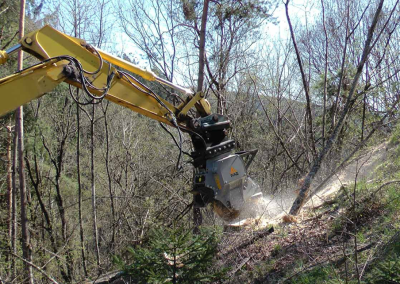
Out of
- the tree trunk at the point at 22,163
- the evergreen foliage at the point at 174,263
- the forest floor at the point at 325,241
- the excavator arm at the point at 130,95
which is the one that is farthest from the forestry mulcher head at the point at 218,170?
the tree trunk at the point at 22,163

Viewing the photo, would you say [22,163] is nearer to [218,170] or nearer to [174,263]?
[218,170]

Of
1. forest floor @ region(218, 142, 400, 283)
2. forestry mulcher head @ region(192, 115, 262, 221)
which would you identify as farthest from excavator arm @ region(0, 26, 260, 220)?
forest floor @ region(218, 142, 400, 283)

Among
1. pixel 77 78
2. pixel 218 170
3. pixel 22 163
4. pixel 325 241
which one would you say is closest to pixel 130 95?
pixel 77 78

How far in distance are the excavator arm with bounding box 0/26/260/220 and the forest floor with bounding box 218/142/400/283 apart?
0.64m

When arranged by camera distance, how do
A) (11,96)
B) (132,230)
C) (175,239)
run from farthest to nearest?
(132,230) < (175,239) < (11,96)

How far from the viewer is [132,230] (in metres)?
13.6

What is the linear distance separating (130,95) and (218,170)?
5.54 ft

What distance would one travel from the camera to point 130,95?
5512 mm

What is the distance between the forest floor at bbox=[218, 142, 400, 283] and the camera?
4.61 m

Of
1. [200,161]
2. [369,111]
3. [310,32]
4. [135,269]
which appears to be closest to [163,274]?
[135,269]

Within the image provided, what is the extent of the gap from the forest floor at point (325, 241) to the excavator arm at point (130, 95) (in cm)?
Result: 64

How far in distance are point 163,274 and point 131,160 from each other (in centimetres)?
1262

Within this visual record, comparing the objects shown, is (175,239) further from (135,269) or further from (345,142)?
(345,142)

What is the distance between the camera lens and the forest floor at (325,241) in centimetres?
461
